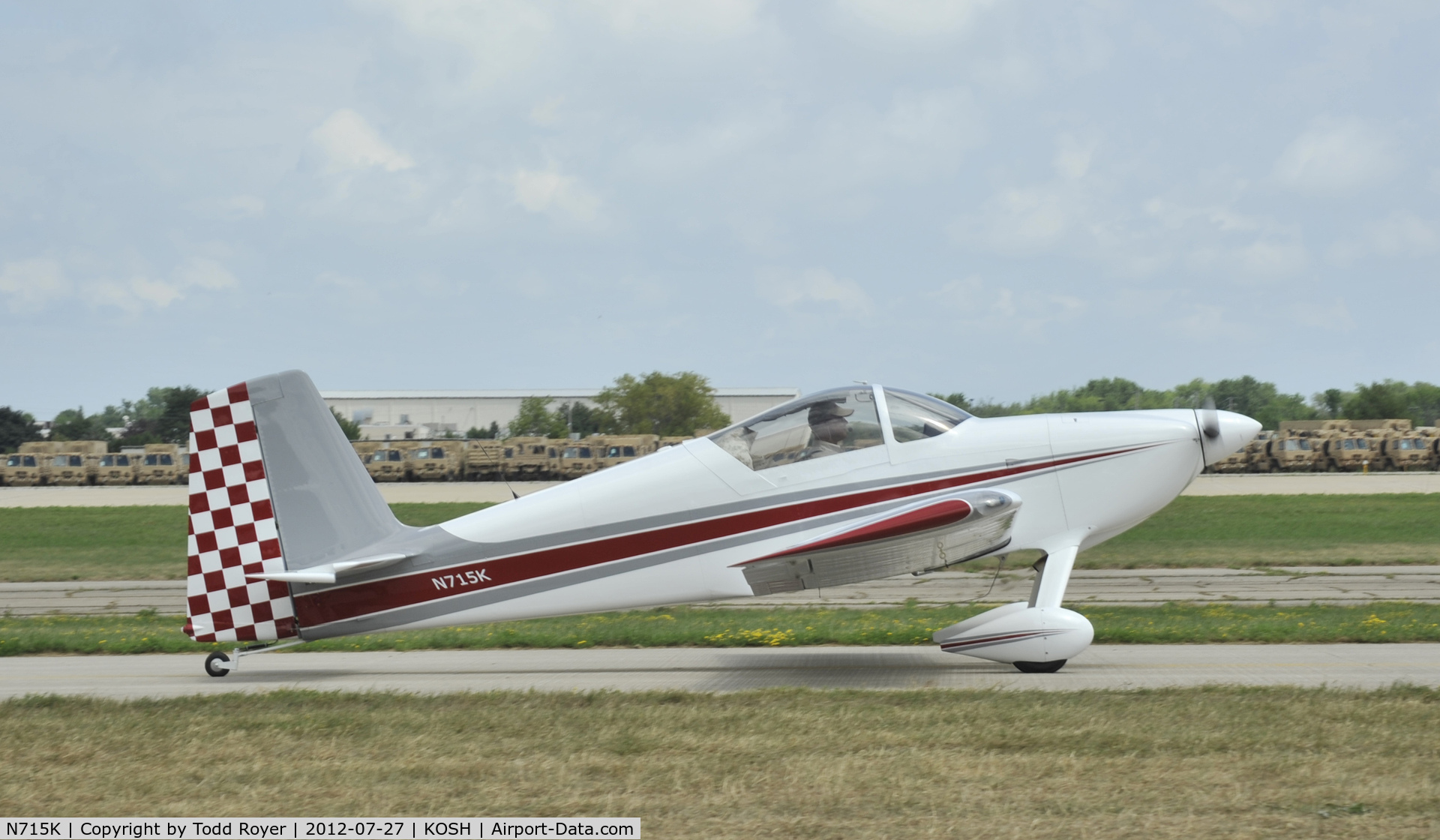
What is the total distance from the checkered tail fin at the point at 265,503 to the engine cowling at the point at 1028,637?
16.3ft

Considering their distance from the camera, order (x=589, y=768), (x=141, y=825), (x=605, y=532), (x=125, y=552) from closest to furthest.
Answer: (x=141, y=825) → (x=589, y=768) → (x=605, y=532) → (x=125, y=552)

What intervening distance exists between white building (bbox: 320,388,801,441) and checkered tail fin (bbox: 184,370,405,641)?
100 m

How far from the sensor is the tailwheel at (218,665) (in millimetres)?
9398

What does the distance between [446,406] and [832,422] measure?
117653 millimetres

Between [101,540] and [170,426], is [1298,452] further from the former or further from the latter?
[170,426]

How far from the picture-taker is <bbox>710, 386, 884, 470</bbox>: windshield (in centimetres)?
874

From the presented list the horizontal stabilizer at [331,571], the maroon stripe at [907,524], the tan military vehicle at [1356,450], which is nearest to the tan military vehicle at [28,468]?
the horizontal stabilizer at [331,571]

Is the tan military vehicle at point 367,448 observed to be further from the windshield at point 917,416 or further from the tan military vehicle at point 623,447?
the windshield at point 917,416

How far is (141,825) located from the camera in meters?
4.83

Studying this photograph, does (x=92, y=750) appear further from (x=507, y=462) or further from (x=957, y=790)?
(x=507, y=462)

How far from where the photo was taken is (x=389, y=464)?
6028 cm

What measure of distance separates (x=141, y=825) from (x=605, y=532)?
4429 mm

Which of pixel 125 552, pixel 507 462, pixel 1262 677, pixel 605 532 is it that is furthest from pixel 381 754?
pixel 507 462

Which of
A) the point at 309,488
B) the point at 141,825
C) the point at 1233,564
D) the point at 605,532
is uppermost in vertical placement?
the point at 309,488
